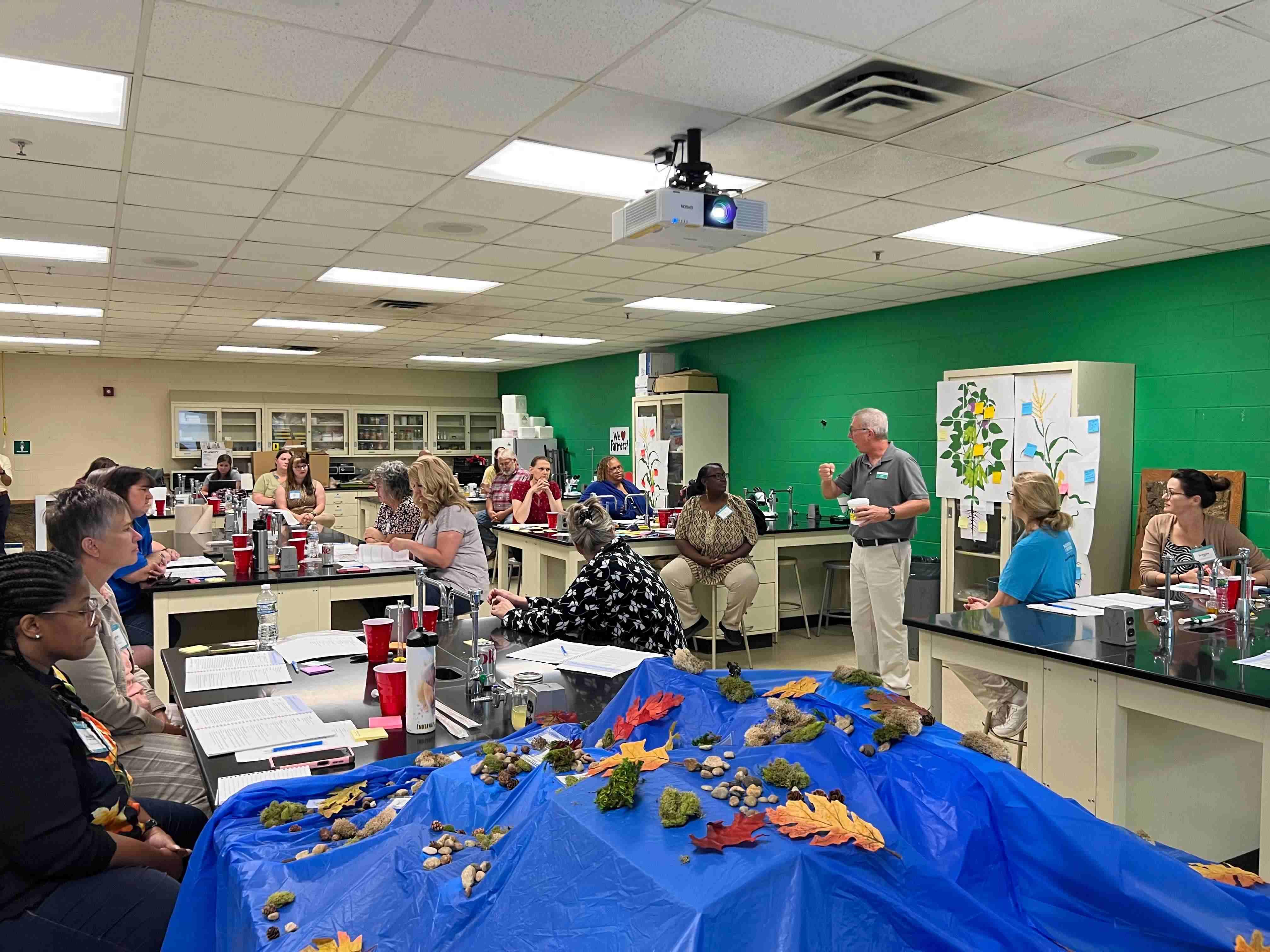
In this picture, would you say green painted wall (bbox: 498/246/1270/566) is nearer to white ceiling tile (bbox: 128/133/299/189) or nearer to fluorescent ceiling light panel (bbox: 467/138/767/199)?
fluorescent ceiling light panel (bbox: 467/138/767/199)

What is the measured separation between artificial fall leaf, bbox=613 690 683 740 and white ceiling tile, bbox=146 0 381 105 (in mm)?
1909

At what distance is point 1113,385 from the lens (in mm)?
5484

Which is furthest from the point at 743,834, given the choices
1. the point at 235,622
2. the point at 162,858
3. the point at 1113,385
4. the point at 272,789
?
the point at 1113,385

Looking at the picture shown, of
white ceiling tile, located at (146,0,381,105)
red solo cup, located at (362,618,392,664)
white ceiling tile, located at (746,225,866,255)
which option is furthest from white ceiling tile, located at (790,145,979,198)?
red solo cup, located at (362,618,392,664)

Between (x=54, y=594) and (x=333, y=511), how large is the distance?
9.84 meters

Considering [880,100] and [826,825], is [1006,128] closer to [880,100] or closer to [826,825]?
[880,100]

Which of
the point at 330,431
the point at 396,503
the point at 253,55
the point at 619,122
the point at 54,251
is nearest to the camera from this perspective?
the point at 253,55

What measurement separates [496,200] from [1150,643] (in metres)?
3.16

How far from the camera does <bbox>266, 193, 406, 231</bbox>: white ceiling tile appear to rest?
13.1ft

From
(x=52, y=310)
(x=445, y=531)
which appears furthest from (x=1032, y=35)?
(x=52, y=310)

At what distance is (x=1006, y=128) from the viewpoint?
3111mm

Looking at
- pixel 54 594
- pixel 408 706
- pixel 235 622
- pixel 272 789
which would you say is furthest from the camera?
pixel 235 622

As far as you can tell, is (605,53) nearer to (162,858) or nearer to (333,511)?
(162,858)

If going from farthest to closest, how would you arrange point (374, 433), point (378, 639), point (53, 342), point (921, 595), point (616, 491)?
point (374, 433)
point (53, 342)
point (616, 491)
point (921, 595)
point (378, 639)
